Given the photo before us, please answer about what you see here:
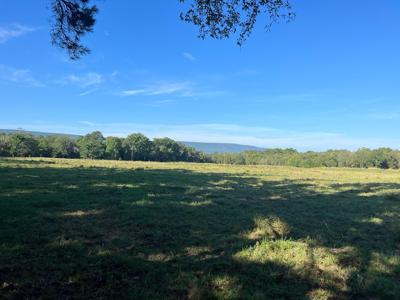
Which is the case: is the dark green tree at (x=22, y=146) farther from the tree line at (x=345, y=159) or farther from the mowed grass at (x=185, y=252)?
the mowed grass at (x=185, y=252)

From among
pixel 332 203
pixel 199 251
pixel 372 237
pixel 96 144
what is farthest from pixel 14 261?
pixel 96 144

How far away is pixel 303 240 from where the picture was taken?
30.2 feet

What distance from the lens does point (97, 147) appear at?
345ft

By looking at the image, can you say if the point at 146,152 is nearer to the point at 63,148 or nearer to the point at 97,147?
the point at 97,147

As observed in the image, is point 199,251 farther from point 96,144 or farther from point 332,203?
point 96,144

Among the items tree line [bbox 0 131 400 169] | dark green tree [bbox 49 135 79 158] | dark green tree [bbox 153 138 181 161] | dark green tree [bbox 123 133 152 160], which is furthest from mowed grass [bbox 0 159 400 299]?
dark green tree [bbox 153 138 181 161]

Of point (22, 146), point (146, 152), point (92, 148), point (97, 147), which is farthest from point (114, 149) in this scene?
point (22, 146)

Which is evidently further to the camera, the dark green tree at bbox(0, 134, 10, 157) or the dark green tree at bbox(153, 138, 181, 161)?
the dark green tree at bbox(153, 138, 181, 161)

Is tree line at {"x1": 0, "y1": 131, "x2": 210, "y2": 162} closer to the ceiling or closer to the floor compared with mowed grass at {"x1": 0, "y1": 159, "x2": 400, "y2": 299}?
closer to the ceiling

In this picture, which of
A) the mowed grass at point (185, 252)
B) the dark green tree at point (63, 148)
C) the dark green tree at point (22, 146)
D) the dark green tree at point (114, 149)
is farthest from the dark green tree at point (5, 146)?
the mowed grass at point (185, 252)

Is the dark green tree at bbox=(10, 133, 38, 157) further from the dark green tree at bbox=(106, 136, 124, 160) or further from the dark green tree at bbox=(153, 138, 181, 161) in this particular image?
the dark green tree at bbox=(153, 138, 181, 161)

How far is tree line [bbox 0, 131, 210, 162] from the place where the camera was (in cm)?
8856

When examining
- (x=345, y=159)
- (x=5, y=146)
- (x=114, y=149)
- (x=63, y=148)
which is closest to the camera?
(x=5, y=146)

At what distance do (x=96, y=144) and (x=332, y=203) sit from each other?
317 ft
